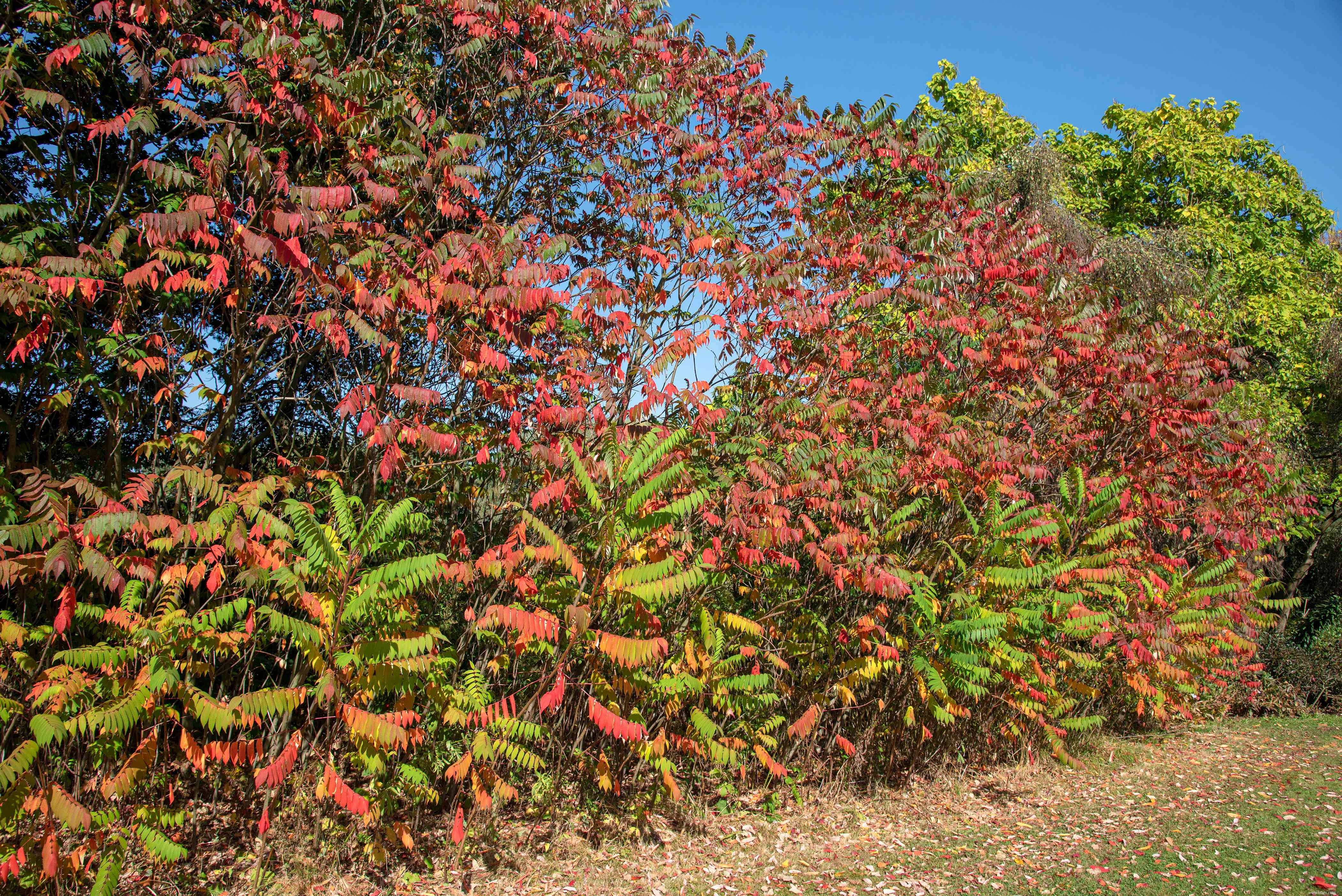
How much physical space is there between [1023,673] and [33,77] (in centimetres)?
984

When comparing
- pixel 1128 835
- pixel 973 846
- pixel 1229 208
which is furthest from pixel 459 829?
pixel 1229 208

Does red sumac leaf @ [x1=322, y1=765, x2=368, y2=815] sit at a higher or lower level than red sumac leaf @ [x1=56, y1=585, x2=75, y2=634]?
lower

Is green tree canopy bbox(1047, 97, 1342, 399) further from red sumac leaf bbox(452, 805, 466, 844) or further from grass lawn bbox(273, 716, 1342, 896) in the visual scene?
red sumac leaf bbox(452, 805, 466, 844)

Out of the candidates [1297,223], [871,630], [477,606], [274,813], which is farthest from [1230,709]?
[1297,223]

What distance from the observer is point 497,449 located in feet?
21.7

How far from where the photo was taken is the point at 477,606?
634cm

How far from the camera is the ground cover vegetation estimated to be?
15.6 ft

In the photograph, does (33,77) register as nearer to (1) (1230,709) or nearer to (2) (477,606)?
(2) (477,606)

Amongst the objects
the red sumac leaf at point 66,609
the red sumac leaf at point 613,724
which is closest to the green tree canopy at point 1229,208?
the red sumac leaf at point 613,724

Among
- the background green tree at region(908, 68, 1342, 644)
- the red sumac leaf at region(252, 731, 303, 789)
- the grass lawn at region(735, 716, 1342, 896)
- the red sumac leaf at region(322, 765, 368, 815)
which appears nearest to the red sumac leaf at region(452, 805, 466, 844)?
the red sumac leaf at region(322, 765, 368, 815)

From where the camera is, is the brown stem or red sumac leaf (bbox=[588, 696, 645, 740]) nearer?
red sumac leaf (bbox=[588, 696, 645, 740])

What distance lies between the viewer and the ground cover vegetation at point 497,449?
15.6 ft

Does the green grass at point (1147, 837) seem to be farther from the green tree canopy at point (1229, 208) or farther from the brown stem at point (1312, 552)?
the green tree canopy at point (1229, 208)

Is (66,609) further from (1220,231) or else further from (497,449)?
(1220,231)
